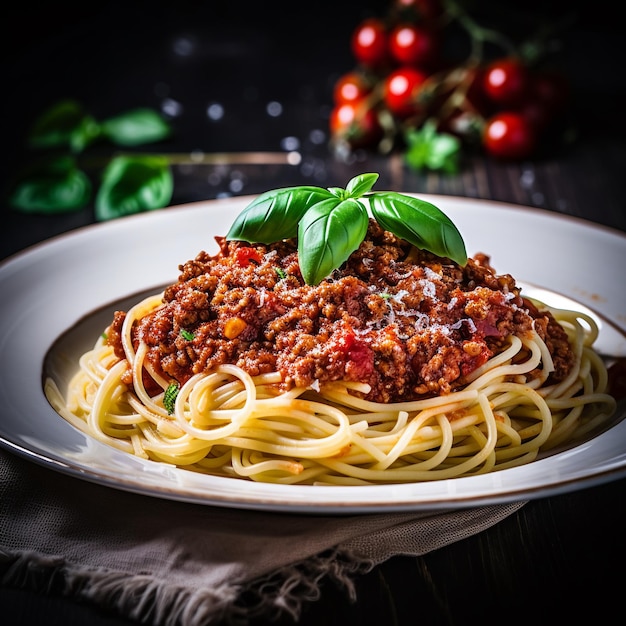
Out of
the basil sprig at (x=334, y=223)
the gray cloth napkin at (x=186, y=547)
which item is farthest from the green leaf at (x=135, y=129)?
the gray cloth napkin at (x=186, y=547)

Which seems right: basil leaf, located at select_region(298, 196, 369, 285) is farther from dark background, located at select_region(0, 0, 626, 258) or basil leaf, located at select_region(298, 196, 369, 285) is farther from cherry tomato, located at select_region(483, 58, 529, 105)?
cherry tomato, located at select_region(483, 58, 529, 105)

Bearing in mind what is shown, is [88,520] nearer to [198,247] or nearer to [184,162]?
[198,247]

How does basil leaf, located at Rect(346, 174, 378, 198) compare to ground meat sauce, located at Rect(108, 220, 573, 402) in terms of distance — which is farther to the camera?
basil leaf, located at Rect(346, 174, 378, 198)

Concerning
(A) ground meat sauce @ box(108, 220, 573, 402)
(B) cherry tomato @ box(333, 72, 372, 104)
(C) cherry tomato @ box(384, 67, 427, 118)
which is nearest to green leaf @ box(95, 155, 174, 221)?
(B) cherry tomato @ box(333, 72, 372, 104)

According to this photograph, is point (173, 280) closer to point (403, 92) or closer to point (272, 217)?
point (272, 217)

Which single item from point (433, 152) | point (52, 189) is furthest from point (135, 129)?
point (433, 152)

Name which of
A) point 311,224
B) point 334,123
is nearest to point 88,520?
point 311,224
